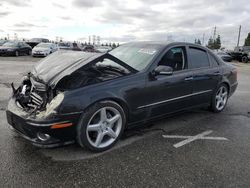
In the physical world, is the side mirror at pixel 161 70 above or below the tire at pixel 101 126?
above

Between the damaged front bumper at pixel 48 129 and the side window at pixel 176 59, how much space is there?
5.98ft

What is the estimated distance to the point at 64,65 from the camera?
142 inches

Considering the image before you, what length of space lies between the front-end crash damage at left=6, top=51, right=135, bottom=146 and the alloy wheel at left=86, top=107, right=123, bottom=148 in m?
0.29

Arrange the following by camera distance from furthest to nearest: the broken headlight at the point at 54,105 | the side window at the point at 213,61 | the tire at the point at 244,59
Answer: the tire at the point at 244,59
the side window at the point at 213,61
the broken headlight at the point at 54,105

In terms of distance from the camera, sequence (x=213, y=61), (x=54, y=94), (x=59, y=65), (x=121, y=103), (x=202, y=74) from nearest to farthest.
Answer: (x=54, y=94)
(x=121, y=103)
(x=59, y=65)
(x=202, y=74)
(x=213, y=61)

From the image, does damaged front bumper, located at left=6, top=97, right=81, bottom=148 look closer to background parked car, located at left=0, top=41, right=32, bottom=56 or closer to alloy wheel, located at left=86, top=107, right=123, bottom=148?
alloy wheel, located at left=86, top=107, right=123, bottom=148

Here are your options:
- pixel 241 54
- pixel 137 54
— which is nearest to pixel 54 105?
pixel 137 54

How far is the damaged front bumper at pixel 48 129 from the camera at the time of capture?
9.54 feet

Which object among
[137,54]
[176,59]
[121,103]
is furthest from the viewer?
[176,59]

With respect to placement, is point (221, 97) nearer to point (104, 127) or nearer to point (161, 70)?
point (161, 70)

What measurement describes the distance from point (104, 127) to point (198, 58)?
8.01ft

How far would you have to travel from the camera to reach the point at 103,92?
3.19 m

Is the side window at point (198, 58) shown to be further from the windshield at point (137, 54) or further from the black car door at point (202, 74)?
the windshield at point (137, 54)

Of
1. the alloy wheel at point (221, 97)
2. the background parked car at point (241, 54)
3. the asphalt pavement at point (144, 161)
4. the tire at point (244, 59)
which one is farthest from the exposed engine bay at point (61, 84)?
the background parked car at point (241, 54)
